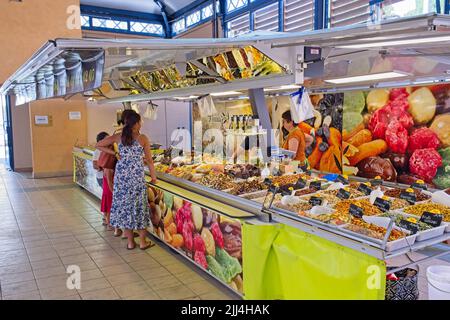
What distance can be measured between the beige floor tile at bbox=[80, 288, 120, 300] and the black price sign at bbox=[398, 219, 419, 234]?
2750mm

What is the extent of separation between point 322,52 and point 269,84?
22.6 inches

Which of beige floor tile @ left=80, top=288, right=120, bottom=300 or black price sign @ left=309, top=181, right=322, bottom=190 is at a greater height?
black price sign @ left=309, top=181, right=322, bottom=190

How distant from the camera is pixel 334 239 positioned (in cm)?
290

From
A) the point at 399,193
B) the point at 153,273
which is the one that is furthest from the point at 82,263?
the point at 399,193

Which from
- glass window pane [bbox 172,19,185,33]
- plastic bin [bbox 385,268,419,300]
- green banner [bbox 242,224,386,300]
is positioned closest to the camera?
green banner [bbox 242,224,386,300]

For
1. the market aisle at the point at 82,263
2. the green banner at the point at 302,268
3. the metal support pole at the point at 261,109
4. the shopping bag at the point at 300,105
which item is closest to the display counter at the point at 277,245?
the green banner at the point at 302,268

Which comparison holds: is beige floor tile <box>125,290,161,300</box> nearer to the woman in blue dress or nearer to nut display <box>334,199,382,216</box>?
the woman in blue dress

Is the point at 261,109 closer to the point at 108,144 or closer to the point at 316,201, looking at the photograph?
the point at 316,201

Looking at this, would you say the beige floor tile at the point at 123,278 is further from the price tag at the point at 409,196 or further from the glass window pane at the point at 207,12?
the glass window pane at the point at 207,12

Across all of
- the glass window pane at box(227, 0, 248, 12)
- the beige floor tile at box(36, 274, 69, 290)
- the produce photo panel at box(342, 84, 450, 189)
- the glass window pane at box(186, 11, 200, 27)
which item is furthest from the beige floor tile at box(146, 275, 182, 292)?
the glass window pane at box(186, 11, 200, 27)

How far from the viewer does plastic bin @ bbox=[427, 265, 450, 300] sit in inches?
119

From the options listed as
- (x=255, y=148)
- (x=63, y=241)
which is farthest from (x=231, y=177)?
(x=63, y=241)

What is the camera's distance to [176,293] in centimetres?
392

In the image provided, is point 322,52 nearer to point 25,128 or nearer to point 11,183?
point 11,183
